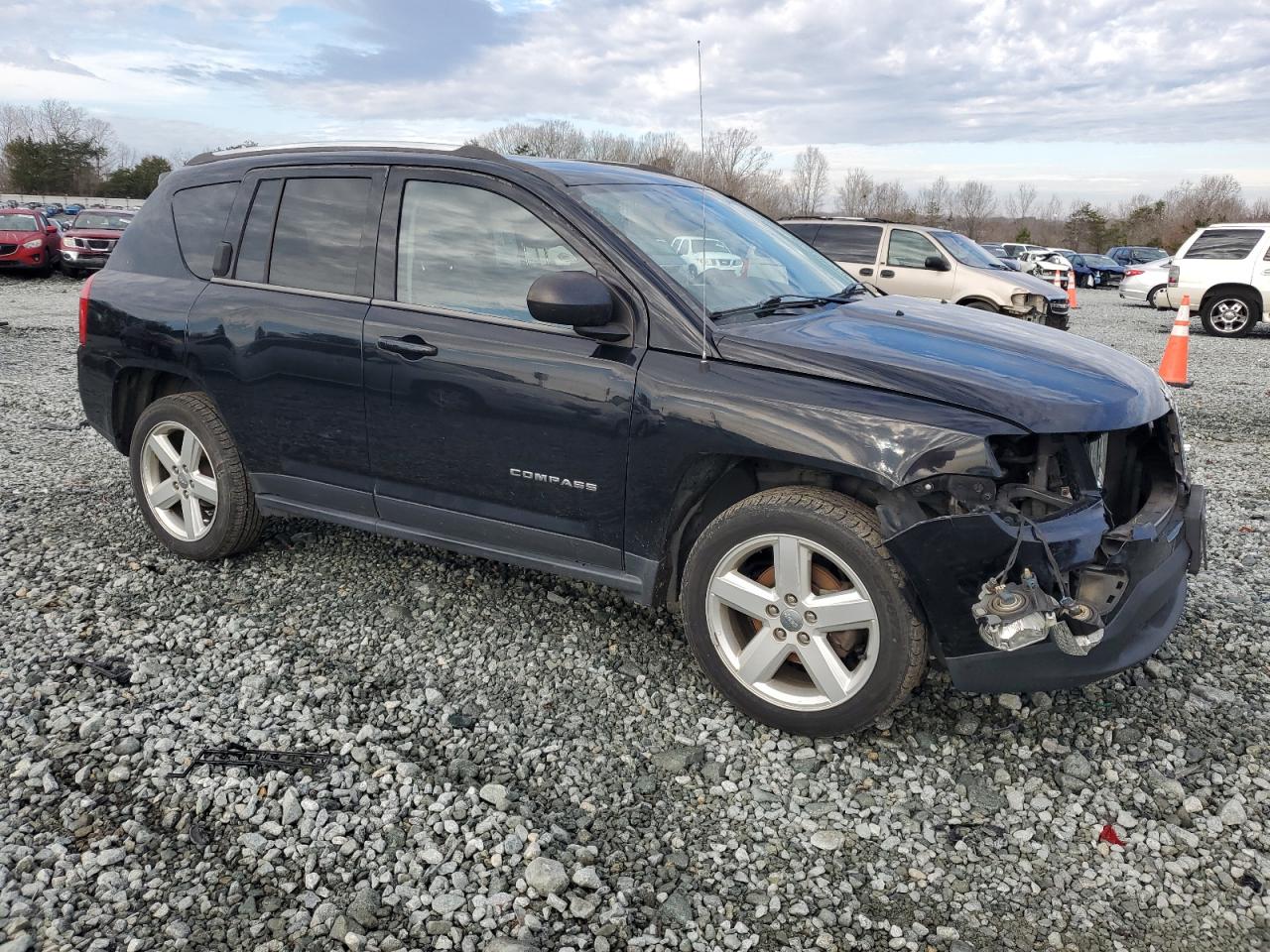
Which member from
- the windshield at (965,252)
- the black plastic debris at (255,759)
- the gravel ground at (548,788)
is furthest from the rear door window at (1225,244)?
the black plastic debris at (255,759)

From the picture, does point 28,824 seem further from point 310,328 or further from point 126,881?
point 310,328

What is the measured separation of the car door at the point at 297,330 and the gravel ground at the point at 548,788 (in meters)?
0.64

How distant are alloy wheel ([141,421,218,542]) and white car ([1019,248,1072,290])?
2413 cm

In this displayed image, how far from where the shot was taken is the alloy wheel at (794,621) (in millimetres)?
2988

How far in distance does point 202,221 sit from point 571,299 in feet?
7.30

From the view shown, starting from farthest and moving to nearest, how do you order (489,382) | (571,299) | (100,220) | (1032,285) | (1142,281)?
(100,220)
(1142,281)
(1032,285)
(489,382)
(571,299)

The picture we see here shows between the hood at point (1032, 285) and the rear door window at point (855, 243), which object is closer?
the hood at point (1032, 285)

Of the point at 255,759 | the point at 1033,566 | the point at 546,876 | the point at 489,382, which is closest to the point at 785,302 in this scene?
the point at 489,382

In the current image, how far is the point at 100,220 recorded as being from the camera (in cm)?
2303

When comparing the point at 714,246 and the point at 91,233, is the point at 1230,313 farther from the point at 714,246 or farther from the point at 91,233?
the point at 91,233

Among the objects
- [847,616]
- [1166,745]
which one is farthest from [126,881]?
[1166,745]

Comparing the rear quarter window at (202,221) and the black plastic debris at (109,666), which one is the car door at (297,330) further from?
the black plastic debris at (109,666)

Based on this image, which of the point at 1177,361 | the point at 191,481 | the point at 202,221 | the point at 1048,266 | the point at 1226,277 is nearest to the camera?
the point at 202,221

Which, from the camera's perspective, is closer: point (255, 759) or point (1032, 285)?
point (255, 759)
